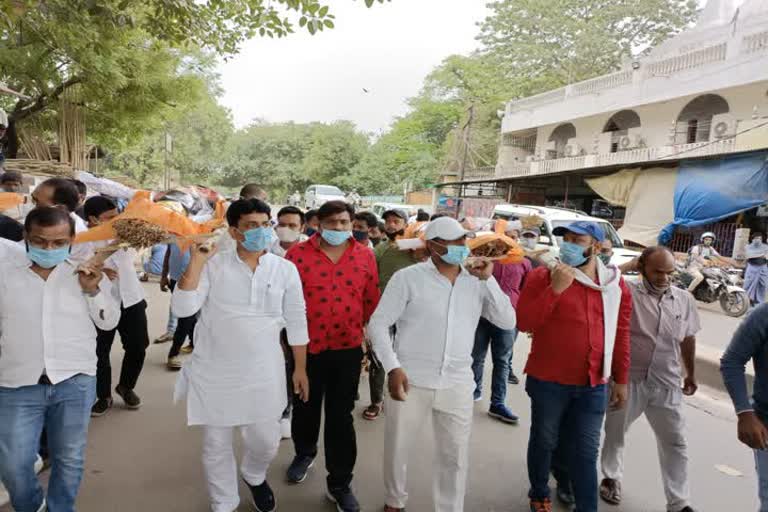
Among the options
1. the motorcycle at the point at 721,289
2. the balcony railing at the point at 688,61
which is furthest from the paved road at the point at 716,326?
the balcony railing at the point at 688,61

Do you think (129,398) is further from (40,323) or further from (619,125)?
(619,125)

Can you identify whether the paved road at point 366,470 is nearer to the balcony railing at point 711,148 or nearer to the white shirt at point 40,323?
the white shirt at point 40,323

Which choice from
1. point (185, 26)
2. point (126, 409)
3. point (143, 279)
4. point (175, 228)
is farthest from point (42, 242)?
point (143, 279)

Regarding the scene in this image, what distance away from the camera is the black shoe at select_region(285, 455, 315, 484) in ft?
10.1

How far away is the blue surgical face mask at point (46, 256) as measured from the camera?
2.08 m

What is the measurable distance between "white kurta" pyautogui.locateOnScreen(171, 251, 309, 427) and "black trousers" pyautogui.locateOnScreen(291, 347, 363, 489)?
0.39 metres

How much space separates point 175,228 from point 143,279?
327 inches

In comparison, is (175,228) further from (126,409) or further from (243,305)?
(126,409)

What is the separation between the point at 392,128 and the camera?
120 ft

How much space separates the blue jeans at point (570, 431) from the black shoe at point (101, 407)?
3192 millimetres

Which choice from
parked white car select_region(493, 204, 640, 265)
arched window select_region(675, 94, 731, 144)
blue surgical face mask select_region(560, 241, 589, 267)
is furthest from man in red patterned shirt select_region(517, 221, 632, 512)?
arched window select_region(675, 94, 731, 144)

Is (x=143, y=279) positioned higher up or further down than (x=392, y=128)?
further down

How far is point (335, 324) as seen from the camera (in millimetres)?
2938

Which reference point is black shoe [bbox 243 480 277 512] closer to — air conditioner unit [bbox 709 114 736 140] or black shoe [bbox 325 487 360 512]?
black shoe [bbox 325 487 360 512]
